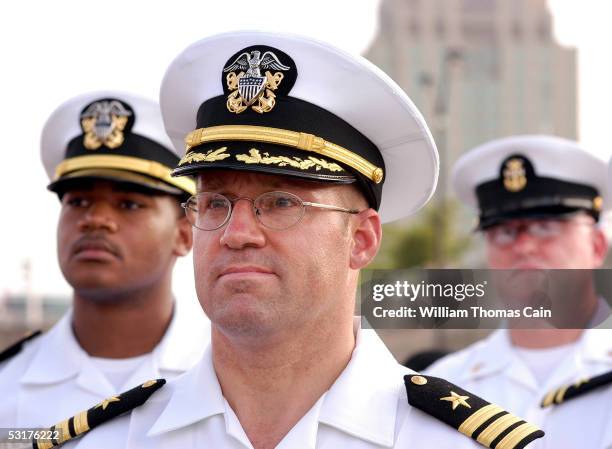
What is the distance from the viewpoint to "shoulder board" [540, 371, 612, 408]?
13.6ft

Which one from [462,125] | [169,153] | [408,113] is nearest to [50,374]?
[169,153]

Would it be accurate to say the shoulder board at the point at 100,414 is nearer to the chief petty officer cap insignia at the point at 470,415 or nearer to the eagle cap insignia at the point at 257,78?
the chief petty officer cap insignia at the point at 470,415

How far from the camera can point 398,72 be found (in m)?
82.2

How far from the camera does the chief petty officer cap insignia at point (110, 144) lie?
4934 mm

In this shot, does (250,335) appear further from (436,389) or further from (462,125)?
(462,125)

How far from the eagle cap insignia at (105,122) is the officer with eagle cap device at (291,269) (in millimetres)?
1818

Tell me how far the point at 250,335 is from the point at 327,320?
26 cm

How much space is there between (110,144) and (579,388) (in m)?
2.40

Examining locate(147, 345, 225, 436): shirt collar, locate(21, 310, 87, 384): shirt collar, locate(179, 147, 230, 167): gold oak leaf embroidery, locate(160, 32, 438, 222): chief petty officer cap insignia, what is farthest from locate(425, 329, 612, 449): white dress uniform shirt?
locate(179, 147, 230, 167): gold oak leaf embroidery

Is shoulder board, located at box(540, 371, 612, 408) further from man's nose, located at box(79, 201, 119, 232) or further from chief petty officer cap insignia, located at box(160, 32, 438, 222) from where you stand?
man's nose, located at box(79, 201, 119, 232)

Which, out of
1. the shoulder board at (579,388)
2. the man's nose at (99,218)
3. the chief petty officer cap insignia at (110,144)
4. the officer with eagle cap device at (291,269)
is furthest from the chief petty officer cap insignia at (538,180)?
the officer with eagle cap device at (291,269)

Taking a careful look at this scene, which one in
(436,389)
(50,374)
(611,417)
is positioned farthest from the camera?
(50,374)

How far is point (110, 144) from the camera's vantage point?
199 inches

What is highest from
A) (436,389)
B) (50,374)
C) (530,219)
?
(530,219)
